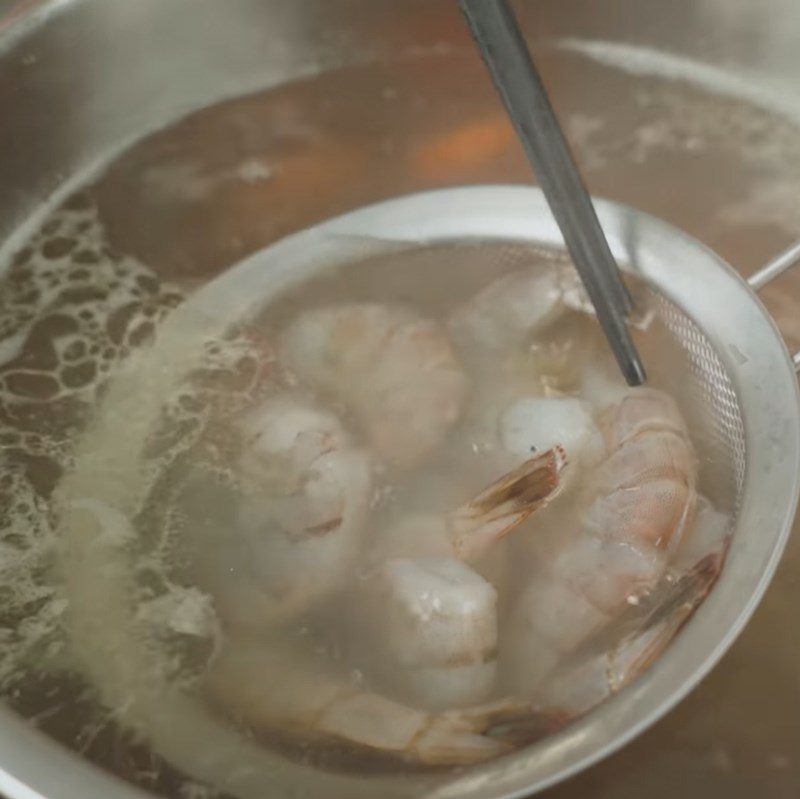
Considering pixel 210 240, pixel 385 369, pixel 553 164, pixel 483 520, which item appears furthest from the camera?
pixel 210 240

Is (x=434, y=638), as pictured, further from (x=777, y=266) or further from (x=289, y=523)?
(x=777, y=266)

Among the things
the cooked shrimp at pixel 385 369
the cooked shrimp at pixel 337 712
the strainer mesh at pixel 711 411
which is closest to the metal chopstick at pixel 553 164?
the strainer mesh at pixel 711 411

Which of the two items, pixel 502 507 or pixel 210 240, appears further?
pixel 210 240

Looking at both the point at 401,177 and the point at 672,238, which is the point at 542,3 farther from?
the point at 672,238

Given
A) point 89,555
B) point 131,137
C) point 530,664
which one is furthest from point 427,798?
point 131,137

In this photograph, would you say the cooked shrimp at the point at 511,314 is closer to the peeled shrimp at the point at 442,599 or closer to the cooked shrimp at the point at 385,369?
the cooked shrimp at the point at 385,369

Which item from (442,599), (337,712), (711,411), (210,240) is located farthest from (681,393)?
(210,240)

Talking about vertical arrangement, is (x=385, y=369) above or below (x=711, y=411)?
below

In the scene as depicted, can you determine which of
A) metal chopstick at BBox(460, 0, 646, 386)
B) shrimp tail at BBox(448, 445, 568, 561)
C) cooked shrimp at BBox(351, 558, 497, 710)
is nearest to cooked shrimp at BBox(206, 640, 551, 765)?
cooked shrimp at BBox(351, 558, 497, 710)
